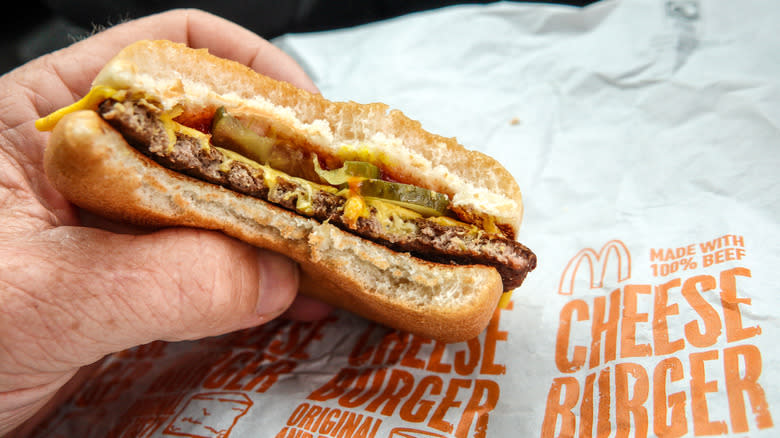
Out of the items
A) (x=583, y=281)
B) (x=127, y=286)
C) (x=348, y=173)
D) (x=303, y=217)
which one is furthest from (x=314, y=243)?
(x=583, y=281)

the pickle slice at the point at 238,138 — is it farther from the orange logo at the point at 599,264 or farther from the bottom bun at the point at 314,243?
the orange logo at the point at 599,264

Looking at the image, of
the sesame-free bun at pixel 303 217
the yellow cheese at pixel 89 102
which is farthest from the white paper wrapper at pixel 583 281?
the yellow cheese at pixel 89 102

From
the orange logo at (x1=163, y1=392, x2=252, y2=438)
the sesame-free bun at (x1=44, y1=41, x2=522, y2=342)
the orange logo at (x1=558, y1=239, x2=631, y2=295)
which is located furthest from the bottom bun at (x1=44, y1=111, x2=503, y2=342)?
the orange logo at (x1=163, y1=392, x2=252, y2=438)

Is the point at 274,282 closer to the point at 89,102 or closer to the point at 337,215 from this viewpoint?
the point at 337,215

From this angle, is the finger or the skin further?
the finger

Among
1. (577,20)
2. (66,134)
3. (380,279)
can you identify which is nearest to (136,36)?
(66,134)

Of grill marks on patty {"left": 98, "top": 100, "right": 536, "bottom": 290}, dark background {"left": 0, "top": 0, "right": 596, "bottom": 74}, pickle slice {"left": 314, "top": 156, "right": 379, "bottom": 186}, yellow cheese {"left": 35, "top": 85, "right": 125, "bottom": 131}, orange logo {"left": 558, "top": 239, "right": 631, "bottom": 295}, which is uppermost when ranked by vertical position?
dark background {"left": 0, "top": 0, "right": 596, "bottom": 74}

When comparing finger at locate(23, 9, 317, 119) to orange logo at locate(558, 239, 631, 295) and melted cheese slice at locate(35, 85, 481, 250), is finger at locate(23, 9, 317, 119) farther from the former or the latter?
orange logo at locate(558, 239, 631, 295)
